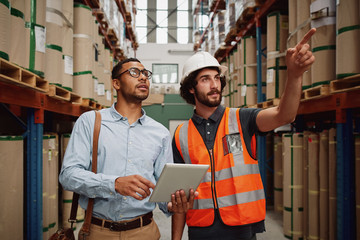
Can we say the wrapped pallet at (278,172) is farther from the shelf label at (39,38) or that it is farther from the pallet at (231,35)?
the shelf label at (39,38)

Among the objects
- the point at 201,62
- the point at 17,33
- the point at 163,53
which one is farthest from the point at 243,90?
the point at 163,53

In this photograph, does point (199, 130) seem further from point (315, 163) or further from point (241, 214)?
A: point (315, 163)

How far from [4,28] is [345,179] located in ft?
10.3

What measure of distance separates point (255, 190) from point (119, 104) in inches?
45.1

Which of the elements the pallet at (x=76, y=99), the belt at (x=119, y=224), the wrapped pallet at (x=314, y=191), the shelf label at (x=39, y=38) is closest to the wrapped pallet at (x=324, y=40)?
the wrapped pallet at (x=314, y=191)

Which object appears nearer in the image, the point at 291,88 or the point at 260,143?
the point at 291,88

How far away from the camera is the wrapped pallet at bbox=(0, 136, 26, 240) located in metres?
2.50

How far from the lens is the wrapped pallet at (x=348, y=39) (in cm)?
249

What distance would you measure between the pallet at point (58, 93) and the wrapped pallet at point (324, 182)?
3046 millimetres

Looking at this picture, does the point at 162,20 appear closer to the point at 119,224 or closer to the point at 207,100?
the point at 207,100

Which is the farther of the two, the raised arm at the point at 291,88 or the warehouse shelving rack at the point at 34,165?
the warehouse shelving rack at the point at 34,165

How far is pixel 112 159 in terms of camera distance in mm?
1825

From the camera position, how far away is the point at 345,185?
2.66m

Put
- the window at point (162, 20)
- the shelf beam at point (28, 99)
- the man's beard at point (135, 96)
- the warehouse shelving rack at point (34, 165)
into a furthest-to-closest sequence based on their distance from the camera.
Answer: the window at point (162, 20), the warehouse shelving rack at point (34, 165), the shelf beam at point (28, 99), the man's beard at point (135, 96)
